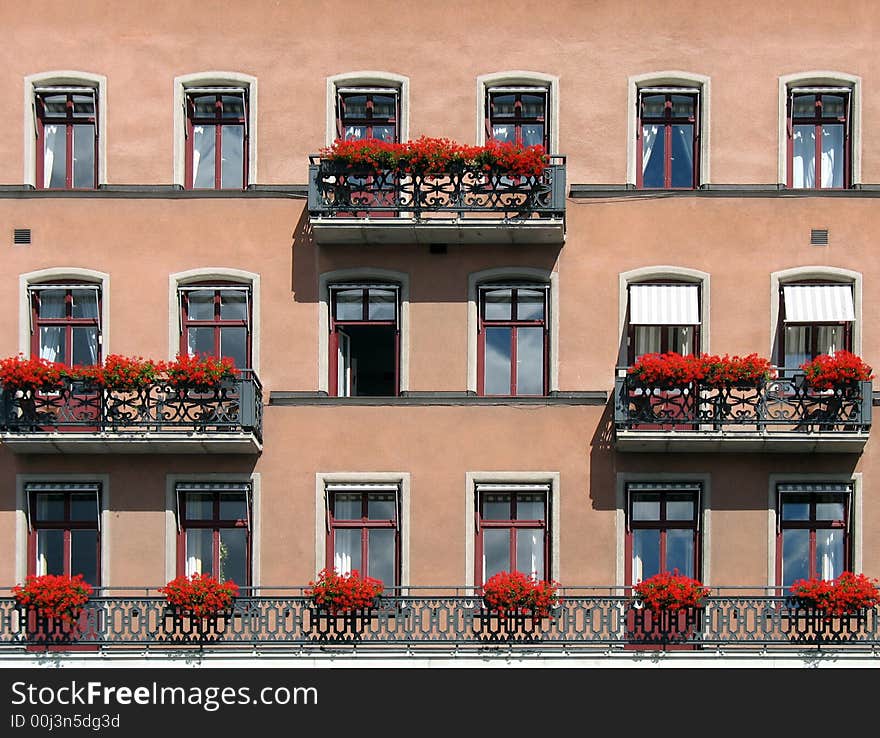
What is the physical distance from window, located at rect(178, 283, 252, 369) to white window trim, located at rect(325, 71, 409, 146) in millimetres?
2756

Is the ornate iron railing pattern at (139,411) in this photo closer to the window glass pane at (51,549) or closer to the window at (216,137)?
the window glass pane at (51,549)

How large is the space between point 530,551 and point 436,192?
5.51 m

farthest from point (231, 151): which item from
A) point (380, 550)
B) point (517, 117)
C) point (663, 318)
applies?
point (663, 318)

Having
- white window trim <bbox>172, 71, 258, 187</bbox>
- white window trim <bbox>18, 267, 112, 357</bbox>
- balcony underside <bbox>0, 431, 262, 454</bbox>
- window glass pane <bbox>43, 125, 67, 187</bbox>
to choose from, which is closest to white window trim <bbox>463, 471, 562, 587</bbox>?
balcony underside <bbox>0, 431, 262, 454</bbox>

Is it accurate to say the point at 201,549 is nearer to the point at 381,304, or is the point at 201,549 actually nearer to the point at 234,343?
the point at 234,343

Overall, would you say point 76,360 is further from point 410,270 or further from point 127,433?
point 410,270

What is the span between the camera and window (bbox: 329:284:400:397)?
30.4m

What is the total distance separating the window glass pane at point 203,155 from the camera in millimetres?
30938

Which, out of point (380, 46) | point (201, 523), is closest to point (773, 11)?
point (380, 46)

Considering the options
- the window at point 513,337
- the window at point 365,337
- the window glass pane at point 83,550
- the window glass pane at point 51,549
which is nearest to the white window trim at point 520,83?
the window at point 513,337

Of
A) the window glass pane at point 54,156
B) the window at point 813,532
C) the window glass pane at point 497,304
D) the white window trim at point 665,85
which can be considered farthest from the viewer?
the window glass pane at point 54,156

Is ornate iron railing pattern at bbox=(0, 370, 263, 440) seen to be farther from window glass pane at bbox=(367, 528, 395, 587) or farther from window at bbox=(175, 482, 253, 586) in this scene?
window glass pane at bbox=(367, 528, 395, 587)

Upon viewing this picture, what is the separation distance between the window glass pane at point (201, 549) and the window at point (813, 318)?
900 cm
